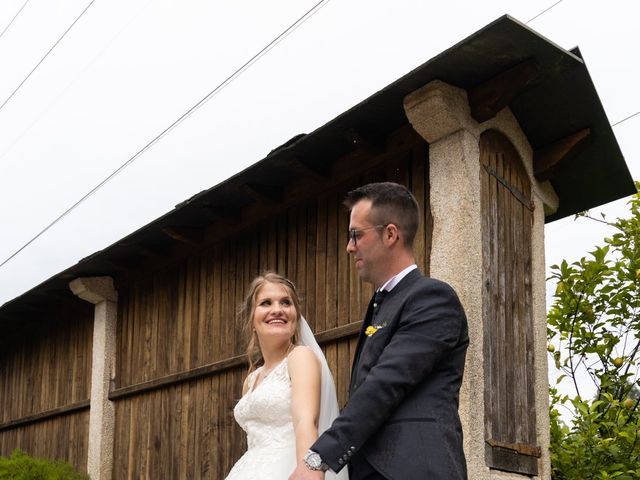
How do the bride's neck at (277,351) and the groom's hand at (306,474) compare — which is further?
the bride's neck at (277,351)

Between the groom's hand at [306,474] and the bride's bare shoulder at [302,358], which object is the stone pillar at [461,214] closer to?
the bride's bare shoulder at [302,358]

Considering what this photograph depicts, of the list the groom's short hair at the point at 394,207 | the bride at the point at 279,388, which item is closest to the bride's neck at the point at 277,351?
the bride at the point at 279,388

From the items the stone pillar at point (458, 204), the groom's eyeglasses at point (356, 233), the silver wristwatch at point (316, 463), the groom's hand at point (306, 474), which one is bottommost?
the groom's hand at point (306, 474)

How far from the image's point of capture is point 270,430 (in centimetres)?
422

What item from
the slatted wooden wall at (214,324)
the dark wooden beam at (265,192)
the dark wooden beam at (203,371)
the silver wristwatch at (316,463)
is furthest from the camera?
the dark wooden beam at (265,192)

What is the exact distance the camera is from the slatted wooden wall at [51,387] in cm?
1093

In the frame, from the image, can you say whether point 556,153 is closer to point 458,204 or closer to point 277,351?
point 458,204

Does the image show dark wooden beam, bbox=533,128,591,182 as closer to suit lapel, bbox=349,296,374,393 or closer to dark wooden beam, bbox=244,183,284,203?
dark wooden beam, bbox=244,183,284,203

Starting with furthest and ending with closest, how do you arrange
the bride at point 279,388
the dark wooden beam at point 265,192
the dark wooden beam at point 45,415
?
the dark wooden beam at point 45,415, the dark wooden beam at point 265,192, the bride at point 279,388

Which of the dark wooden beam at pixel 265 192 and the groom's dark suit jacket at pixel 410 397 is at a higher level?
the dark wooden beam at pixel 265 192

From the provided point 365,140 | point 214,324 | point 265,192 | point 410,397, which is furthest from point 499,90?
point 214,324

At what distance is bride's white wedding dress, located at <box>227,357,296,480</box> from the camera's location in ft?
13.5

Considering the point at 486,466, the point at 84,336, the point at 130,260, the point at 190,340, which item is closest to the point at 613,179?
the point at 486,466

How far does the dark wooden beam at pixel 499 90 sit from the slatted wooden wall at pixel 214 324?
49 cm
